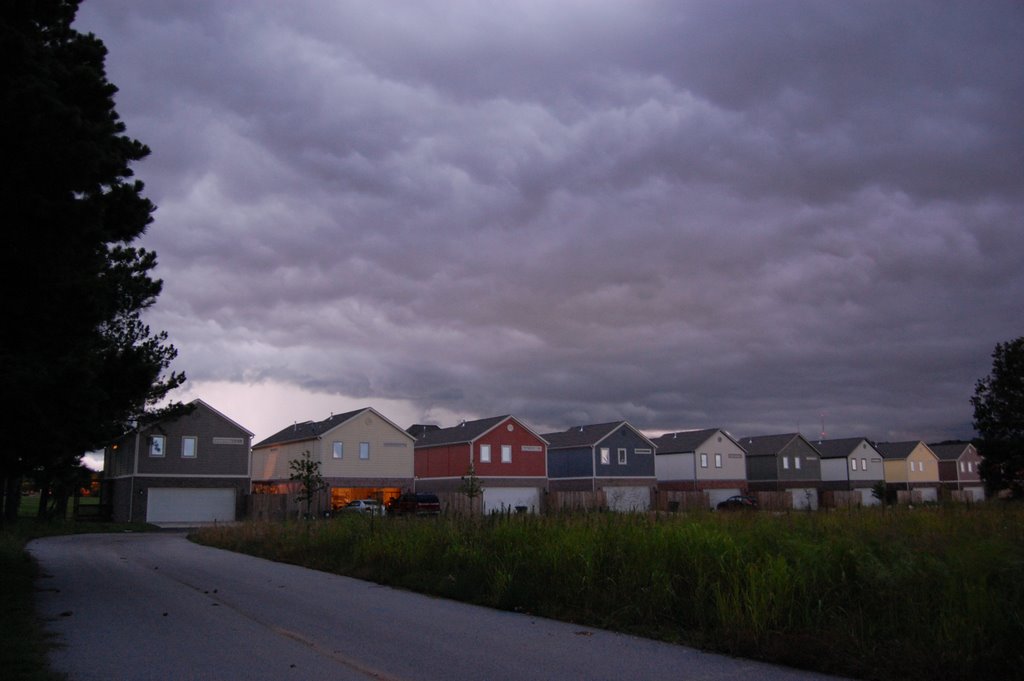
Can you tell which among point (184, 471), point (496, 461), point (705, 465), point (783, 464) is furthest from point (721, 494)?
point (184, 471)

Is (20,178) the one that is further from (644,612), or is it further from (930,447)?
(930,447)

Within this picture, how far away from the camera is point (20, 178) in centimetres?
1182

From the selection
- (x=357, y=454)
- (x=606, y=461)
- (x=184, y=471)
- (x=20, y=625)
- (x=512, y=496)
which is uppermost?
(x=357, y=454)

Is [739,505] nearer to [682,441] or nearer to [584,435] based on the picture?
[584,435]

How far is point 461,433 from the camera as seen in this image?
61.6 m

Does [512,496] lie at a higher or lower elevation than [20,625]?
lower

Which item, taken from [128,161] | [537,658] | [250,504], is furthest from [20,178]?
[250,504]

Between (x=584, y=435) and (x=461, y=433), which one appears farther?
(x=584, y=435)

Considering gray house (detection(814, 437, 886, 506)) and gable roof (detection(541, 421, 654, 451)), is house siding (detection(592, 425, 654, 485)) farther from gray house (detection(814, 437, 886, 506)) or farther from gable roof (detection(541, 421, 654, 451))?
gray house (detection(814, 437, 886, 506))

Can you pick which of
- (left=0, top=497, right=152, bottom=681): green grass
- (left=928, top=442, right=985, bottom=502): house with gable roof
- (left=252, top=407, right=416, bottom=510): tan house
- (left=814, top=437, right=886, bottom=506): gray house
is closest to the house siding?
(left=252, top=407, right=416, bottom=510): tan house

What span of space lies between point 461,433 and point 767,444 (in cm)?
3276

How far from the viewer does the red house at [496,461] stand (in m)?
58.5

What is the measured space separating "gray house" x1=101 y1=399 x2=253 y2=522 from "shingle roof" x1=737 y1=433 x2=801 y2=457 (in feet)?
152

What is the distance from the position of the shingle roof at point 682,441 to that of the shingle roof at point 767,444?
7.06 meters
